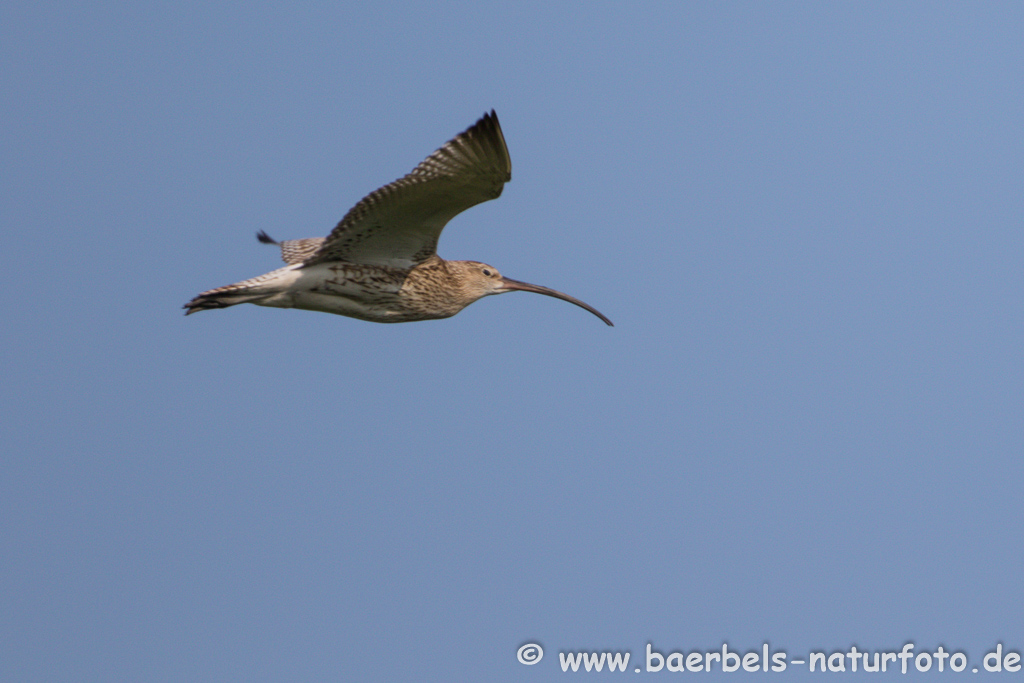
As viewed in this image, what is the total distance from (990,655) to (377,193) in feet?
26.0

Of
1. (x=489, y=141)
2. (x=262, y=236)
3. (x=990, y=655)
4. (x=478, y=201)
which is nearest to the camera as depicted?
(x=489, y=141)

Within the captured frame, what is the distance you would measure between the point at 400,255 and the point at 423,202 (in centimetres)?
88

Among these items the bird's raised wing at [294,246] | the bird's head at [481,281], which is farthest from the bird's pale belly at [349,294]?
the bird's raised wing at [294,246]

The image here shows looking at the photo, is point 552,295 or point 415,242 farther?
point 552,295

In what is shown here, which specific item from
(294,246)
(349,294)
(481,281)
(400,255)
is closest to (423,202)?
(400,255)

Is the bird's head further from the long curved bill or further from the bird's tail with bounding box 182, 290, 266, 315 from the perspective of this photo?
the bird's tail with bounding box 182, 290, 266, 315

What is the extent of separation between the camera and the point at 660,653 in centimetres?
1215

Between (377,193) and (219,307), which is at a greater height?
(377,193)

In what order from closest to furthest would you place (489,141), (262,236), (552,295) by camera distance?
(489,141) → (552,295) → (262,236)

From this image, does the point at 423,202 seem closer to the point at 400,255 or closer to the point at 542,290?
the point at 400,255

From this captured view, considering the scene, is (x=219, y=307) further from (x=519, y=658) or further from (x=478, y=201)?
(x=519, y=658)

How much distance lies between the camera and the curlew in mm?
10273

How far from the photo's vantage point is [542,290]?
13430 mm

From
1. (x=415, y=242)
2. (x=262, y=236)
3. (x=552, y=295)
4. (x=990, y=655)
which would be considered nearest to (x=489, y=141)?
(x=415, y=242)
